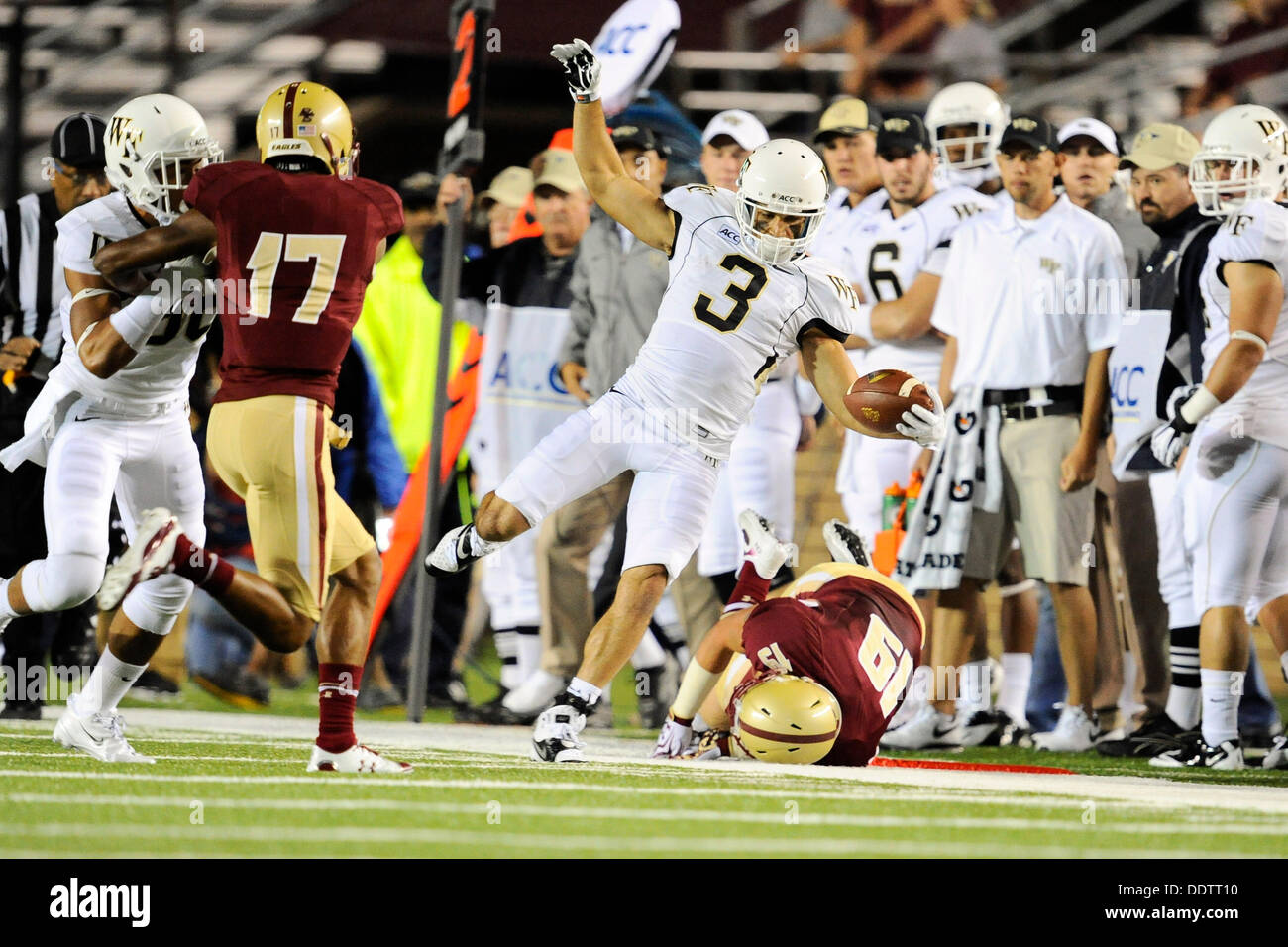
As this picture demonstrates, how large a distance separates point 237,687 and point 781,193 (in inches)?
154

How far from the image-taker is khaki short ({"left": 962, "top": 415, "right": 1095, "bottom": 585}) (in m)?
6.95

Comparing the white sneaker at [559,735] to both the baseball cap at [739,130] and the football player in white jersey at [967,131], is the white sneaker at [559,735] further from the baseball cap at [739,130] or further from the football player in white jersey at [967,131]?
the baseball cap at [739,130]

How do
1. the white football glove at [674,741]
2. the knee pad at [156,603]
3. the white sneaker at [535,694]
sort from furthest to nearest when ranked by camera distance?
the white sneaker at [535,694], the white football glove at [674,741], the knee pad at [156,603]

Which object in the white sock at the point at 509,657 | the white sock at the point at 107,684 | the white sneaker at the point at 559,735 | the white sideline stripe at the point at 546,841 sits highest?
the white sock at the point at 107,684

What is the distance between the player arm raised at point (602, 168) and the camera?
5.70m

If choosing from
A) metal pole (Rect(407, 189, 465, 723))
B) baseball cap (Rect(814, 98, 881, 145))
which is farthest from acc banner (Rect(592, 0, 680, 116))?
metal pole (Rect(407, 189, 465, 723))

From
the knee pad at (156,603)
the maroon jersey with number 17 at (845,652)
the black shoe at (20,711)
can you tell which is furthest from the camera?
the black shoe at (20,711)

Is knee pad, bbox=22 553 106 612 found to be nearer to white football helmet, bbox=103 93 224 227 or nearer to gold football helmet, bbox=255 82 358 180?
white football helmet, bbox=103 93 224 227

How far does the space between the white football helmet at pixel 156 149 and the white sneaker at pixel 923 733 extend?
3.31 metres

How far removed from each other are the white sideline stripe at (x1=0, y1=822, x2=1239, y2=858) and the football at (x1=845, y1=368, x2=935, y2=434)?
1482 mm

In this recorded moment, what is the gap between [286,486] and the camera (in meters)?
5.01

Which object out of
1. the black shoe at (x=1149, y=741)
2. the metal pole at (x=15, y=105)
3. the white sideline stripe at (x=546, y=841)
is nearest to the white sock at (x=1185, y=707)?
the black shoe at (x=1149, y=741)
